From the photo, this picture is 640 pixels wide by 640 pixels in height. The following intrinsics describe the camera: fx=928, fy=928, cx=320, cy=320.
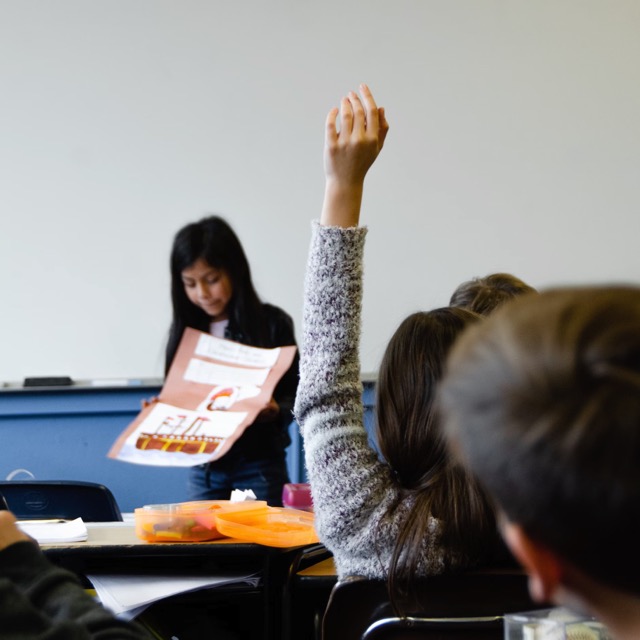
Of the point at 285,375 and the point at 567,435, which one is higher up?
the point at 567,435

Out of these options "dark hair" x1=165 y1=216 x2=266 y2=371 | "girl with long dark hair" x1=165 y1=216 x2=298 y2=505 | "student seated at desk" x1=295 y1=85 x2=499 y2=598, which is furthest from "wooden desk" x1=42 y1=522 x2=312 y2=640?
"dark hair" x1=165 y1=216 x2=266 y2=371

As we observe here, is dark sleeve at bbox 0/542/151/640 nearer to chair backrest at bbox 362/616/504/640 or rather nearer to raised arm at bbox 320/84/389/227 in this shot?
chair backrest at bbox 362/616/504/640

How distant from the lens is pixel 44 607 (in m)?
0.64

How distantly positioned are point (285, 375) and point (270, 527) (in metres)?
0.95

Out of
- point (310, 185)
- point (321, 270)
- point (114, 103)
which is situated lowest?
point (321, 270)

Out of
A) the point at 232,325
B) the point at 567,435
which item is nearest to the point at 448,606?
the point at 567,435

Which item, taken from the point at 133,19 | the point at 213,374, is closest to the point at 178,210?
the point at 133,19

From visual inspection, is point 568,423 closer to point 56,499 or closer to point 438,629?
point 438,629

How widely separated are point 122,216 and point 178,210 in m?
0.21

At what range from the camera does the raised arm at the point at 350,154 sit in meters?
1.17

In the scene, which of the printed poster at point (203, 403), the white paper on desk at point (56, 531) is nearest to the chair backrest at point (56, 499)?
the printed poster at point (203, 403)

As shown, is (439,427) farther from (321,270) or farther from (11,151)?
(11,151)

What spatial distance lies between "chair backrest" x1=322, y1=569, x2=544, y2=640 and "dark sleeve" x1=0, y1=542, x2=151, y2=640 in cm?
47

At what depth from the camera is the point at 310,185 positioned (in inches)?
133
